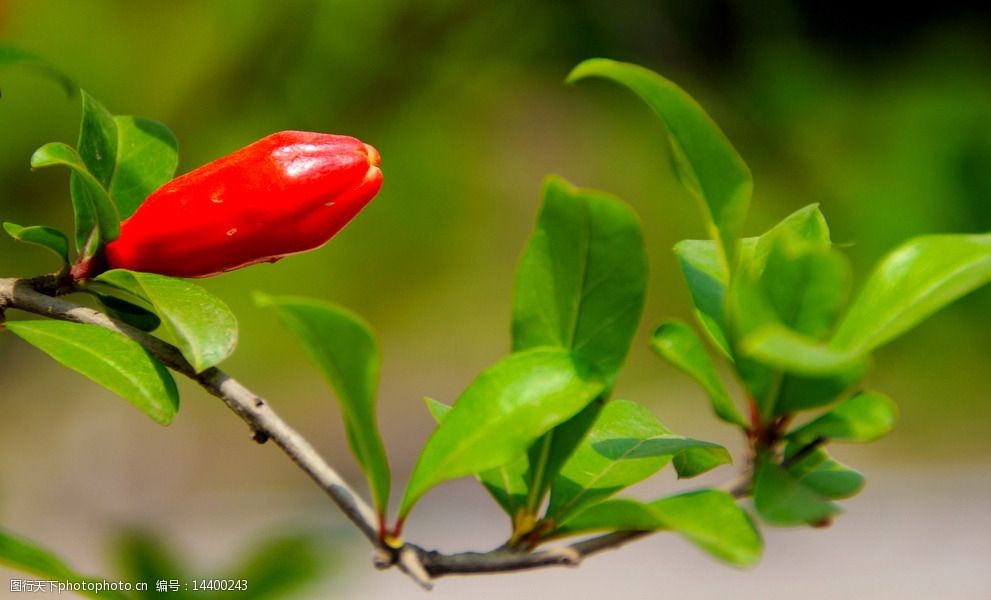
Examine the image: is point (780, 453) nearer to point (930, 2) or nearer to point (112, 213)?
point (112, 213)

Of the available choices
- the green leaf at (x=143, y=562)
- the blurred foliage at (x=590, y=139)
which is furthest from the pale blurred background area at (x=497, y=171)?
the green leaf at (x=143, y=562)

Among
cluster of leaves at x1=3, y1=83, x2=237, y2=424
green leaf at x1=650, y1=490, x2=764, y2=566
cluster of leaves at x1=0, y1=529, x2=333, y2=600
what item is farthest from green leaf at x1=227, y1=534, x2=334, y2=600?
green leaf at x1=650, y1=490, x2=764, y2=566

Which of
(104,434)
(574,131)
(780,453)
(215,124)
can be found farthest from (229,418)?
(780,453)

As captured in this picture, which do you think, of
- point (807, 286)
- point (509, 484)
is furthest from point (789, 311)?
point (509, 484)

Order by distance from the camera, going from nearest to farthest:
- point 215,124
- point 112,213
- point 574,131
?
1. point 112,213
2. point 215,124
3. point 574,131

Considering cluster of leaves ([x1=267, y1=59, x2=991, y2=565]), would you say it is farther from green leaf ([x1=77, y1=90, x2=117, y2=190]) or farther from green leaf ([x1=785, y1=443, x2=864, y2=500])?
green leaf ([x1=77, y1=90, x2=117, y2=190])

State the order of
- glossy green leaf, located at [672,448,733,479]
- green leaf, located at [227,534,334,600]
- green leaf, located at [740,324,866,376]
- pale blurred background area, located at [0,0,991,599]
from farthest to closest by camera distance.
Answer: pale blurred background area, located at [0,0,991,599] < green leaf, located at [227,534,334,600] < glossy green leaf, located at [672,448,733,479] < green leaf, located at [740,324,866,376]

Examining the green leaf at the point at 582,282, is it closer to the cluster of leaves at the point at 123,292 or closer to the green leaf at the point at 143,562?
the cluster of leaves at the point at 123,292
